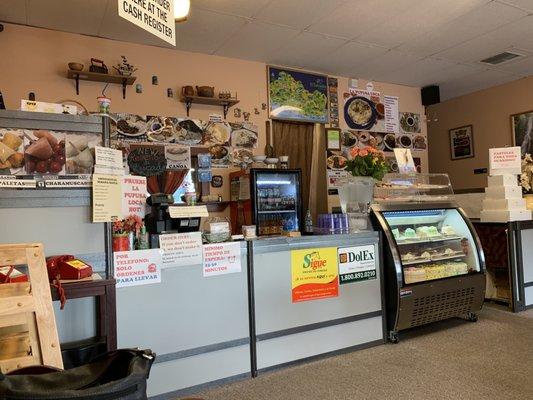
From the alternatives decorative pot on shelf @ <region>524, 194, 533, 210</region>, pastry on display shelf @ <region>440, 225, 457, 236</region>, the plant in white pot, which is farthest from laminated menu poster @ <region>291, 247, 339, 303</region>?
decorative pot on shelf @ <region>524, 194, 533, 210</region>

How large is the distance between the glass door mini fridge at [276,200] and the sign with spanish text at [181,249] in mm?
2202

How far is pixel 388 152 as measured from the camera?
671 centimetres

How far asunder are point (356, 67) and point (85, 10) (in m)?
3.65

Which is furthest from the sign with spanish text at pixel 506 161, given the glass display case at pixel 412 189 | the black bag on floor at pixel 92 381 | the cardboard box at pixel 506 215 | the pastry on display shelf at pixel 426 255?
the black bag on floor at pixel 92 381

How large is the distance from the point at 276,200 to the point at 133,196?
2797mm

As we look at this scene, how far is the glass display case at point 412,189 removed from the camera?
386cm

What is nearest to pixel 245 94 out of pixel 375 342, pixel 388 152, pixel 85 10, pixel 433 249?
pixel 85 10

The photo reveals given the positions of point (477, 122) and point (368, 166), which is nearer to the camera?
point (368, 166)

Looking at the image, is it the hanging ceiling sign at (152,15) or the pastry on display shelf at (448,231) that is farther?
the pastry on display shelf at (448,231)

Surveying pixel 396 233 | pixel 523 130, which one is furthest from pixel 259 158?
pixel 523 130

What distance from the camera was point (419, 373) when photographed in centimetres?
283

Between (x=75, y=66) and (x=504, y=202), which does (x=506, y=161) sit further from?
(x=75, y=66)

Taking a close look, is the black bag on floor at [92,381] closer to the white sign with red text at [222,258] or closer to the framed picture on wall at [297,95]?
the white sign with red text at [222,258]

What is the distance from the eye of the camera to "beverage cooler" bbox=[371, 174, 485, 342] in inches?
137
